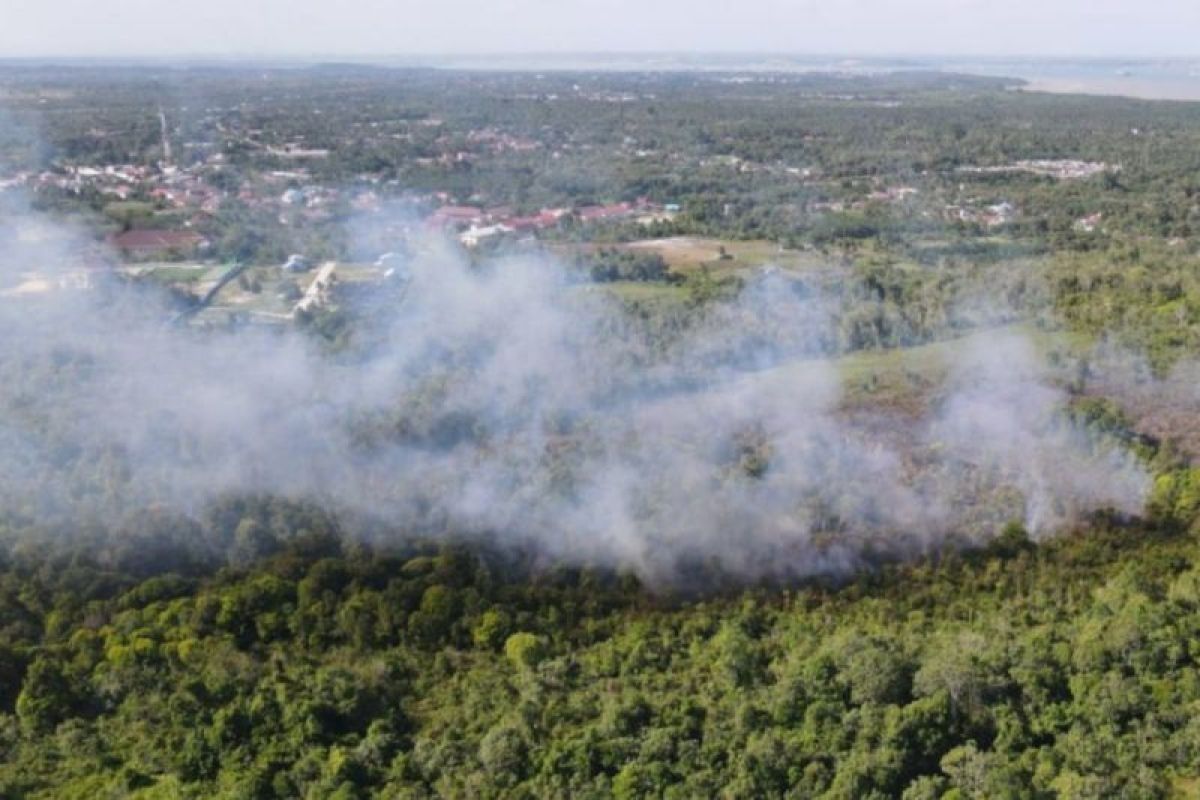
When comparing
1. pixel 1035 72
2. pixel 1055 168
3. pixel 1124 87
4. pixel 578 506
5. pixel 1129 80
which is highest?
pixel 1035 72

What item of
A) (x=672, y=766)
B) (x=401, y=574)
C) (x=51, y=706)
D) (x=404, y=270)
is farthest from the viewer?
(x=404, y=270)

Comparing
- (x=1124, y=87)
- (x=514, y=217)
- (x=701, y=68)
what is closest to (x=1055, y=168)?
(x=514, y=217)

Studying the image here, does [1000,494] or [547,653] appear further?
[1000,494]

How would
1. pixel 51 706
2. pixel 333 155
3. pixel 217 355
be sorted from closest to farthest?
pixel 51 706 < pixel 217 355 < pixel 333 155

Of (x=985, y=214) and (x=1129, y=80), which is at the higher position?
(x=1129, y=80)

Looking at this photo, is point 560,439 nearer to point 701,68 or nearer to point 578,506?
point 578,506

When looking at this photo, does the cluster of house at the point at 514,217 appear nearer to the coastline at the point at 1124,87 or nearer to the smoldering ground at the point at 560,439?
the smoldering ground at the point at 560,439

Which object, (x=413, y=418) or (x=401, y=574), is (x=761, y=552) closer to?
(x=401, y=574)

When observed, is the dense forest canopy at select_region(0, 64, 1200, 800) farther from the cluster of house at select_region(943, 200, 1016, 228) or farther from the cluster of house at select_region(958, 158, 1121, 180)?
the cluster of house at select_region(958, 158, 1121, 180)

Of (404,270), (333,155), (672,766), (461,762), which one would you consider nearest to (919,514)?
(672,766)
